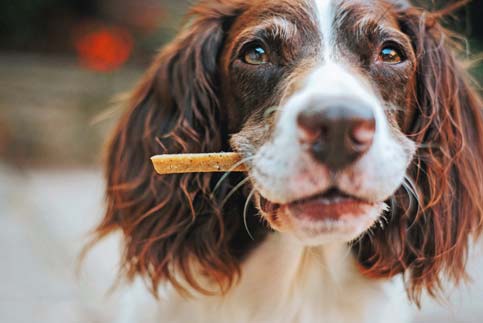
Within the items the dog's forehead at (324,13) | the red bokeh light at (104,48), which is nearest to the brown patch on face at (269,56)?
the dog's forehead at (324,13)

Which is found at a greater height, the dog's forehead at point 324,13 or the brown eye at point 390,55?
the dog's forehead at point 324,13

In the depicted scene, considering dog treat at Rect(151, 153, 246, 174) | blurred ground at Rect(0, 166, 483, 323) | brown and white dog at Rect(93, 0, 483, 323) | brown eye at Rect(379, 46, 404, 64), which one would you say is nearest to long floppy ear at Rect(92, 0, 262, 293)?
brown and white dog at Rect(93, 0, 483, 323)

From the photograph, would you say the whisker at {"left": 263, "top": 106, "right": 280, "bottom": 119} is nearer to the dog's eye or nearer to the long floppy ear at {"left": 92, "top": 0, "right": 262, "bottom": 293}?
the dog's eye

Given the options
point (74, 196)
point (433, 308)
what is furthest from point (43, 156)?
point (433, 308)

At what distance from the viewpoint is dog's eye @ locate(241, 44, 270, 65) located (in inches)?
78.5

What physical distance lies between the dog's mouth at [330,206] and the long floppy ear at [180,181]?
1.56ft

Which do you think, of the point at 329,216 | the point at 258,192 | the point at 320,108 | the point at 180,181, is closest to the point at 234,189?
the point at 258,192

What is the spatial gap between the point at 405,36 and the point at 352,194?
0.67 m

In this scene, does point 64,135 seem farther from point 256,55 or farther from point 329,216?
point 329,216

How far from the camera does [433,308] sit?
3400mm

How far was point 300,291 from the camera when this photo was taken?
2199mm

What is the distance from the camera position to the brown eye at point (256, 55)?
199cm

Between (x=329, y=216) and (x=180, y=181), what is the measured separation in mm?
669

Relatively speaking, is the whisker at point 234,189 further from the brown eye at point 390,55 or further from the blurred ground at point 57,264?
the blurred ground at point 57,264
